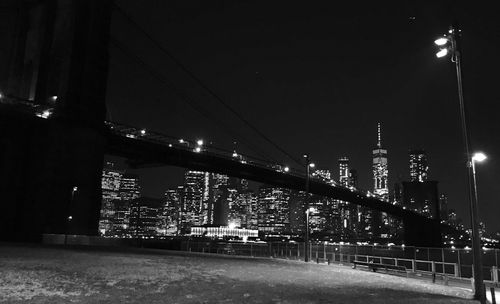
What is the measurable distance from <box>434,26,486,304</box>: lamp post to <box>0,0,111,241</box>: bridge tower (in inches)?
1601

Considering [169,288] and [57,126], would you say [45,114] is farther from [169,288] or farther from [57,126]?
[169,288]

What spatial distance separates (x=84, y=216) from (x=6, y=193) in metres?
8.25

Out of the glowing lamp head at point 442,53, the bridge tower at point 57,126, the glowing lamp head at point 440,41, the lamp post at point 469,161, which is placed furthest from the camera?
the bridge tower at point 57,126

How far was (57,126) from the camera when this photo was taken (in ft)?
165

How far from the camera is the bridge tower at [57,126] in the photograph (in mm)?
47656

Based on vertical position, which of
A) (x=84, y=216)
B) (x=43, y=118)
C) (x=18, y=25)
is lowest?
(x=84, y=216)

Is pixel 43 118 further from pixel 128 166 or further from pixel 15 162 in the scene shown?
pixel 128 166

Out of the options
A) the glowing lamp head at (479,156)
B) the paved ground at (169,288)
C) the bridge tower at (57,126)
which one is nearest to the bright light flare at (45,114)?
the bridge tower at (57,126)

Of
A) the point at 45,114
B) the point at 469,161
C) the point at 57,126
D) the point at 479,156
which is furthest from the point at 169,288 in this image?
the point at 45,114

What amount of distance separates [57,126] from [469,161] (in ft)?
148

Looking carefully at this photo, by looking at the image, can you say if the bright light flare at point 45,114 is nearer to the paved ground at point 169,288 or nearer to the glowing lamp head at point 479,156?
the paved ground at point 169,288

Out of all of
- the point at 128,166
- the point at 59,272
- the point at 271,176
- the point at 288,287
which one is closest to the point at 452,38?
the point at 288,287

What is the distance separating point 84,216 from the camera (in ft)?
161

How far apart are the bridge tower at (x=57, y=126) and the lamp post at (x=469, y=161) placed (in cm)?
4066
